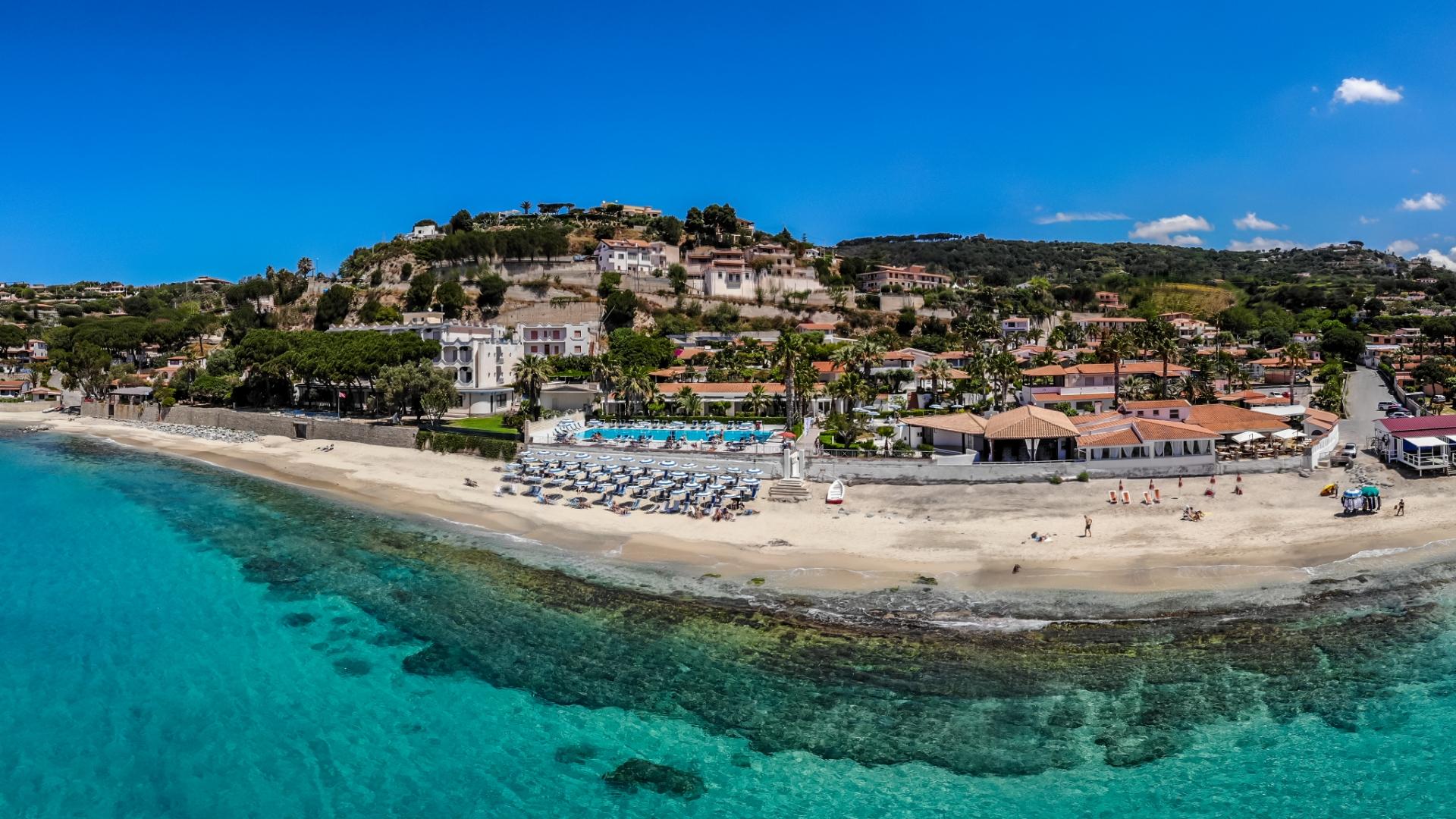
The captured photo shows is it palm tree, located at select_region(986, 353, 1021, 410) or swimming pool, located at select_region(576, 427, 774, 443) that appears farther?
palm tree, located at select_region(986, 353, 1021, 410)

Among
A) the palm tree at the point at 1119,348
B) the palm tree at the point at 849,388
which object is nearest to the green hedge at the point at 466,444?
the palm tree at the point at 849,388

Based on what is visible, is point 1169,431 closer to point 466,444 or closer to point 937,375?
point 937,375

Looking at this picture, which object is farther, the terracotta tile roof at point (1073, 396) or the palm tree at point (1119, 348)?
the terracotta tile roof at point (1073, 396)

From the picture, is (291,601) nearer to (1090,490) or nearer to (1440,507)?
(1090,490)

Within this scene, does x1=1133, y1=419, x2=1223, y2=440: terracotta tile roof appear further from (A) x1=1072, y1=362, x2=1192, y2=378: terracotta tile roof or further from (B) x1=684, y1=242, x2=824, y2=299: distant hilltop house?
(B) x1=684, y1=242, x2=824, y2=299: distant hilltop house

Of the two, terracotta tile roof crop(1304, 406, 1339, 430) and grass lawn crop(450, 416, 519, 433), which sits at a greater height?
terracotta tile roof crop(1304, 406, 1339, 430)

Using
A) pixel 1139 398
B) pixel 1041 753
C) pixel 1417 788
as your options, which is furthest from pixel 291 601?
pixel 1139 398

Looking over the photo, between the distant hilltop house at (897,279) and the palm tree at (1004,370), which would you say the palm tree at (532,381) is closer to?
the palm tree at (1004,370)

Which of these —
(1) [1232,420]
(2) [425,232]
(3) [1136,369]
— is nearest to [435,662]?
(1) [1232,420]

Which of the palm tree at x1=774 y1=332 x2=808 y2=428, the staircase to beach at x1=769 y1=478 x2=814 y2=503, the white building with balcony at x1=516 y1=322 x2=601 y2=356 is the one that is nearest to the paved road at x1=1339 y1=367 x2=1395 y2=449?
the palm tree at x1=774 y1=332 x2=808 y2=428
